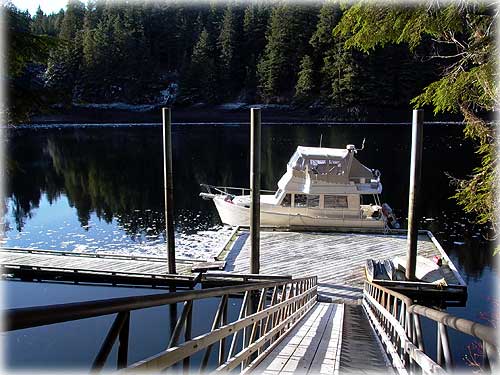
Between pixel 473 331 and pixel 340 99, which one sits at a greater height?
pixel 340 99

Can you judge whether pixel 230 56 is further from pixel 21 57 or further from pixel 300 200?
pixel 21 57

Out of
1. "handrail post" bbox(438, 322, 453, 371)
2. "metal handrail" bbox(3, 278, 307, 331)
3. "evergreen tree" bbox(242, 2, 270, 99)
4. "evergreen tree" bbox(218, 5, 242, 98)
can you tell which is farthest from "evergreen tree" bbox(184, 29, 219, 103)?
"metal handrail" bbox(3, 278, 307, 331)

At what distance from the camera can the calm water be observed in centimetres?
1344

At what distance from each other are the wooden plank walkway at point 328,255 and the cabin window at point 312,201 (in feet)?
4.64

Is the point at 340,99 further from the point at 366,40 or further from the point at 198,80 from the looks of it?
the point at 366,40

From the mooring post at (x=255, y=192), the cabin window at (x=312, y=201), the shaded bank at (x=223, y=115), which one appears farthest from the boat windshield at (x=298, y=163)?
the shaded bank at (x=223, y=115)

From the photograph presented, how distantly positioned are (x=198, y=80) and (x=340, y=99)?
79.5ft

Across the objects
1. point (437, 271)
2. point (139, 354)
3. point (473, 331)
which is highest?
point (473, 331)

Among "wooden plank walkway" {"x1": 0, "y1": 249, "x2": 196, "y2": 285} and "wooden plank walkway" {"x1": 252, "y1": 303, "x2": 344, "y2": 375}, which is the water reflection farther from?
"wooden plank walkway" {"x1": 0, "y1": 249, "x2": 196, "y2": 285}

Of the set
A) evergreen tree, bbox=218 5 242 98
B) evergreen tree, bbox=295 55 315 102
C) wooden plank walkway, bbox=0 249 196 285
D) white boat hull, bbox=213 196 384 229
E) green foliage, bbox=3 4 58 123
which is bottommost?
wooden plank walkway, bbox=0 249 196 285

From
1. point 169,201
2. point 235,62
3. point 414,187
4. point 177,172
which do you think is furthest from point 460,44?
point 235,62

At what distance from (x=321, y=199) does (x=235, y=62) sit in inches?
2744

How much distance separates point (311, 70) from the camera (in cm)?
7419

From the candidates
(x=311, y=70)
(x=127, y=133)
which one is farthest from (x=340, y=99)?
(x=127, y=133)
